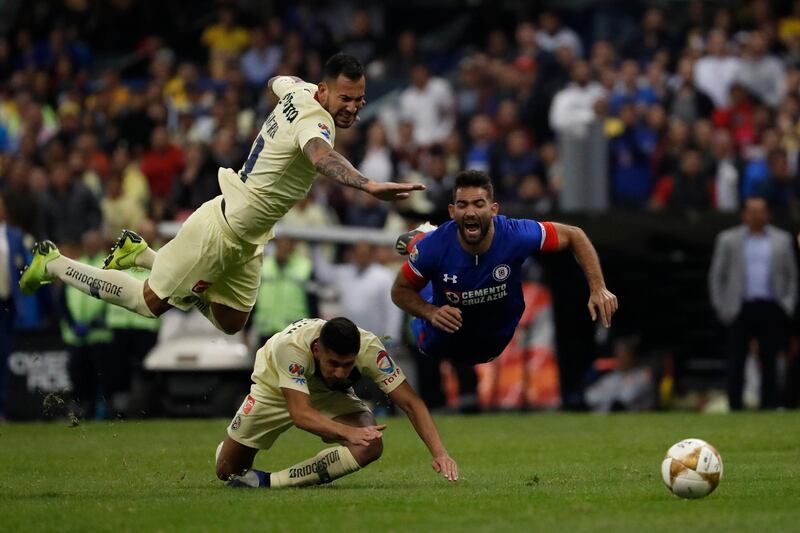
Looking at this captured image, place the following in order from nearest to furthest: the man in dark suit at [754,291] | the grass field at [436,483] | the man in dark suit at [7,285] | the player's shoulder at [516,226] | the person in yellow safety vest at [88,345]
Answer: the grass field at [436,483] → the player's shoulder at [516,226] → the man in dark suit at [7,285] → the man in dark suit at [754,291] → the person in yellow safety vest at [88,345]

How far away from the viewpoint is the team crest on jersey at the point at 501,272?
41.2ft

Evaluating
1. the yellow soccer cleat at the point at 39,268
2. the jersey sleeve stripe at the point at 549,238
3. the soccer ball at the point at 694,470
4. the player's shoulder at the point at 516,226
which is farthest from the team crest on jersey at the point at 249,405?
the soccer ball at the point at 694,470

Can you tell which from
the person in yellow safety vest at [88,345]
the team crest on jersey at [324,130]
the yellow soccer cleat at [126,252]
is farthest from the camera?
the person in yellow safety vest at [88,345]

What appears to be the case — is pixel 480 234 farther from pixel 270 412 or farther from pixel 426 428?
pixel 270 412

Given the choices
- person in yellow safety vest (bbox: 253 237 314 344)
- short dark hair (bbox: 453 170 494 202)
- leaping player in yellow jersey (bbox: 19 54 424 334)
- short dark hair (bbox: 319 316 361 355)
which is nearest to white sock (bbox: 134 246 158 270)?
leaping player in yellow jersey (bbox: 19 54 424 334)

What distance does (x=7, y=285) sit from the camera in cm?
1991

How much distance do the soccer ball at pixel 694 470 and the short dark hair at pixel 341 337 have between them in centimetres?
234

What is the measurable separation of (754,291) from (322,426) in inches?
421

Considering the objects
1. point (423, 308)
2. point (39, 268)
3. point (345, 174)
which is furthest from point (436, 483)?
point (39, 268)

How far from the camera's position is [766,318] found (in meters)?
20.5

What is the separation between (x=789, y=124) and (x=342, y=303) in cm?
673

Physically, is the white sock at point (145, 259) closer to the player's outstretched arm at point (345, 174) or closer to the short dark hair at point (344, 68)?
the player's outstretched arm at point (345, 174)

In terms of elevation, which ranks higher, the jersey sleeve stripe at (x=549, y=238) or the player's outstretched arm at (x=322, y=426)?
the jersey sleeve stripe at (x=549, y=238)

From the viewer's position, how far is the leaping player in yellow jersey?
40.0ft
